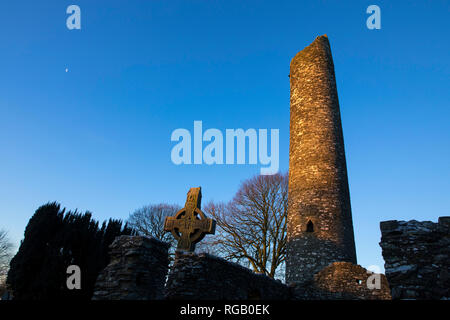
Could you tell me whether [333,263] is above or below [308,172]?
below

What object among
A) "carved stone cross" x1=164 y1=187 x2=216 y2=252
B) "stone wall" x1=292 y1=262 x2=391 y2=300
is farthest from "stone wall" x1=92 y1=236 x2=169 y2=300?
"stone wall" x1=292 y1=262 x2=391 y2=300

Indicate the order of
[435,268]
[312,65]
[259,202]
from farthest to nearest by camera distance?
[259,202] → [312,65] → [435,268]

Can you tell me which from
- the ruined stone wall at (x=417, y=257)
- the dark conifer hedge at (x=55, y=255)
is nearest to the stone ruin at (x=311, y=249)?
the ruined stone wall at (x=417, y=257)

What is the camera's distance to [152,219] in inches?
974

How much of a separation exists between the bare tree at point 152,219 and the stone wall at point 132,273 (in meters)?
18.4

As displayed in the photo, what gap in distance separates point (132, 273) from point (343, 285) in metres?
7.14

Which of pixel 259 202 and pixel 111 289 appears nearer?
pixel 111 289

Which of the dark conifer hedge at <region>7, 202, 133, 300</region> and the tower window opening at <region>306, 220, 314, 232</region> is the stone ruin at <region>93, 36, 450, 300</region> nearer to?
the tower window opening at <region>306, 220, 314, 232</region>

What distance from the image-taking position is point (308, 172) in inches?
491

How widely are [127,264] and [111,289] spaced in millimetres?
467

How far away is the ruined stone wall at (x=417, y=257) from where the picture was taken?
4160 mm

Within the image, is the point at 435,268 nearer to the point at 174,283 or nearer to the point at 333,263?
the point at 174,283
